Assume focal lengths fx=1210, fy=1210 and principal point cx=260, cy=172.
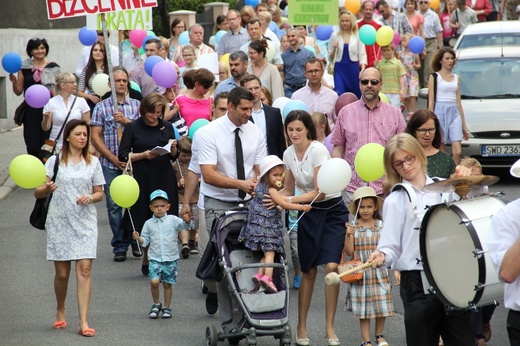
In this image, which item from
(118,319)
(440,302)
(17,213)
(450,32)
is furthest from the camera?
(450,32)

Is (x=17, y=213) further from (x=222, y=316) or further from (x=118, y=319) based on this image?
(x=222, y=316)

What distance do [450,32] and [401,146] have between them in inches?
869

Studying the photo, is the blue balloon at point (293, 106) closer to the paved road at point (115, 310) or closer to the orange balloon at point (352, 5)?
the paved road at point (115, 310)

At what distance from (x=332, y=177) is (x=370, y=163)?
50cm

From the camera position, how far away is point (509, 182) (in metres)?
16.8

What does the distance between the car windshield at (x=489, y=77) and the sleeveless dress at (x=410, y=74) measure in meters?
4.19

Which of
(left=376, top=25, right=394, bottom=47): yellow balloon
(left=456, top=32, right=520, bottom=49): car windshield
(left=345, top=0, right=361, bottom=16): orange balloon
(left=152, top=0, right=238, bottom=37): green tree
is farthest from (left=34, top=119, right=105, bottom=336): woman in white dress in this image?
(left=152, top=0, right=238, bottom=37): green tree

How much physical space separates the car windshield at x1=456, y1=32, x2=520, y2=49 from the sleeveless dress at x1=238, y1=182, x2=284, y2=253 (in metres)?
11.2

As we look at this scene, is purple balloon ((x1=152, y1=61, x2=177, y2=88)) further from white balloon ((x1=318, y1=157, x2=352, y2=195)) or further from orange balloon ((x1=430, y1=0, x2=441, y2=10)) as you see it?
orange balloon ((x1=430, y1=0, x2=441, y2=10))

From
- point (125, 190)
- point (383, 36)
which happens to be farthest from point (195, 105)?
point (383, 36)

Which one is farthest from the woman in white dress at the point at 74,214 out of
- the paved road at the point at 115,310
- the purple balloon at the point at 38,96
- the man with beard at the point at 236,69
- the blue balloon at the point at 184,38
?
the blue balloon at the point at 184,38

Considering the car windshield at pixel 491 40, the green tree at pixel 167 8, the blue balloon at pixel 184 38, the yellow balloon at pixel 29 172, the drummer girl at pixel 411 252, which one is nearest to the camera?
the drummer girl at pixel 411 252

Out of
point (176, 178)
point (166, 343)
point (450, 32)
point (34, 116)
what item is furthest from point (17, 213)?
point (450, 32)

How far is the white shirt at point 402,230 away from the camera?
23.7ft
